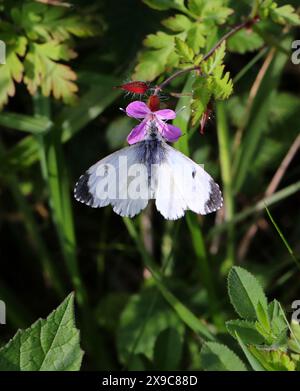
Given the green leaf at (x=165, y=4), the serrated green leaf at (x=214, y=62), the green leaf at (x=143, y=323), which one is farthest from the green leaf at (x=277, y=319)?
the green leaf at (x=165, y=4)

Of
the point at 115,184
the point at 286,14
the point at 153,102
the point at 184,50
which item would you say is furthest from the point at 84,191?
the point at 286,14

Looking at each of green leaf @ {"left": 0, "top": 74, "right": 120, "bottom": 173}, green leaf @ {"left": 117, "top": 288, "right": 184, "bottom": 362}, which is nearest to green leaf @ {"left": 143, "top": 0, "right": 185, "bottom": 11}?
green leaf @ {"left": 0, "top": 74, "right": 120, "bottom": 173}

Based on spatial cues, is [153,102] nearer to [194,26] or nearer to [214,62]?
[214,62]

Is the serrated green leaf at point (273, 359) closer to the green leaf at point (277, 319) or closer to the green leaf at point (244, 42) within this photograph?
the green leaf at point (277, 319)

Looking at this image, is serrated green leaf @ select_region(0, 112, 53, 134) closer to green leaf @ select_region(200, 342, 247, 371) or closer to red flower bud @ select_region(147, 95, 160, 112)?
red flower bud @ select_region(147, 95, 160, 112)
